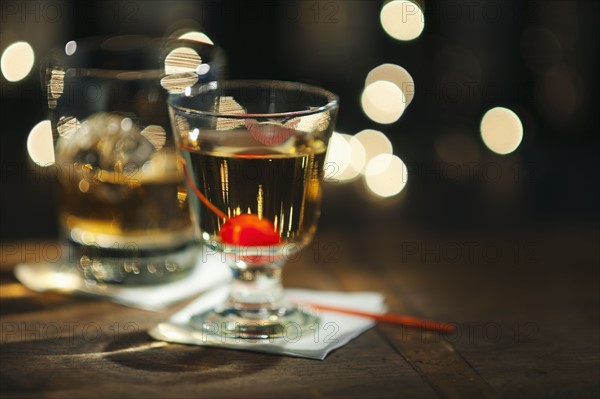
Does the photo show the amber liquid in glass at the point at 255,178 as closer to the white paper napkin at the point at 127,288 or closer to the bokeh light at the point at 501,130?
the white paper napkin at the point at 127,288

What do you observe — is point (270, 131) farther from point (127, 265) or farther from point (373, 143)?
point (373, 143)

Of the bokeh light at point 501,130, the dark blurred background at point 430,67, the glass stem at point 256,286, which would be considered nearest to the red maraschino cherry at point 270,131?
the glass stem at point 256,286

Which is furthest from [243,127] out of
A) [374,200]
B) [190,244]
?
[374,200]

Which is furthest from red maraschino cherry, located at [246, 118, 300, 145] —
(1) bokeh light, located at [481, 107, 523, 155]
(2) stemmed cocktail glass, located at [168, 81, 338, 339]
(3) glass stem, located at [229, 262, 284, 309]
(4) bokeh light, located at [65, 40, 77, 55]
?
(1) bokeh light, located at [481, 107, 523, 155]

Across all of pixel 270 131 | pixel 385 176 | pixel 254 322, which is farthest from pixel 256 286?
pixel 385 176

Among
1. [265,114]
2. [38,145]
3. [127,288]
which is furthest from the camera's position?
[38,145]

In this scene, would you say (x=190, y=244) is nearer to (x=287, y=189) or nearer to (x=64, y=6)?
(x=287, y=189)
